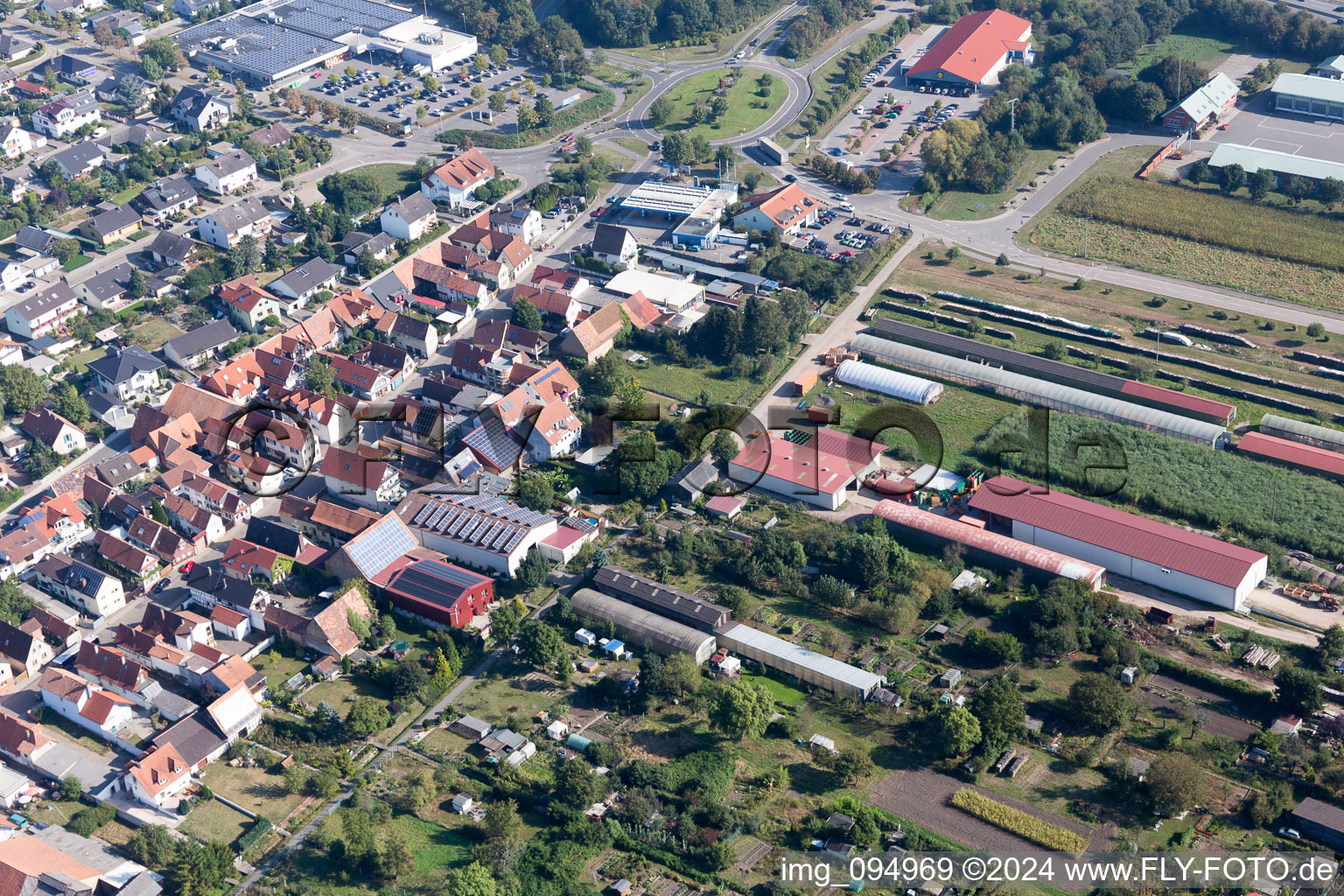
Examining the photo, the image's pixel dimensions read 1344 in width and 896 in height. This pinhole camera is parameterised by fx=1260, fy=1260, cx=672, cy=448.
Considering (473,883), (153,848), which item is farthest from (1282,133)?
(153,848)

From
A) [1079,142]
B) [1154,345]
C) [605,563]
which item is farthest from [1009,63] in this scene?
[605,563]

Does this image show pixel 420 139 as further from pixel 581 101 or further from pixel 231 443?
pixel 231 443

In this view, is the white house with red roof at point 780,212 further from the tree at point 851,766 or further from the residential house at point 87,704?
the residential house at point 87,704

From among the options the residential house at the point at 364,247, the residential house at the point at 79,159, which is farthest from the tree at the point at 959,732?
the residential house at the point at 79,159

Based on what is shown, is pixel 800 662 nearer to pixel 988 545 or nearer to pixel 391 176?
pixel 988 545

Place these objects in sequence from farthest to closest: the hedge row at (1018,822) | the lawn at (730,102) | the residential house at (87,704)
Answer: the lawn at (730,102) → the residential house at (87,704) → the hedge row at (1018,822)

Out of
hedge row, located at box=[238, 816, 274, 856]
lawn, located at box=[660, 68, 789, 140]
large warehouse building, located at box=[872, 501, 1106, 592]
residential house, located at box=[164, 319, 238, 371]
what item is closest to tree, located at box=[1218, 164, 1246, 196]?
lawn, located at box=[660, 68, 789, 140]
